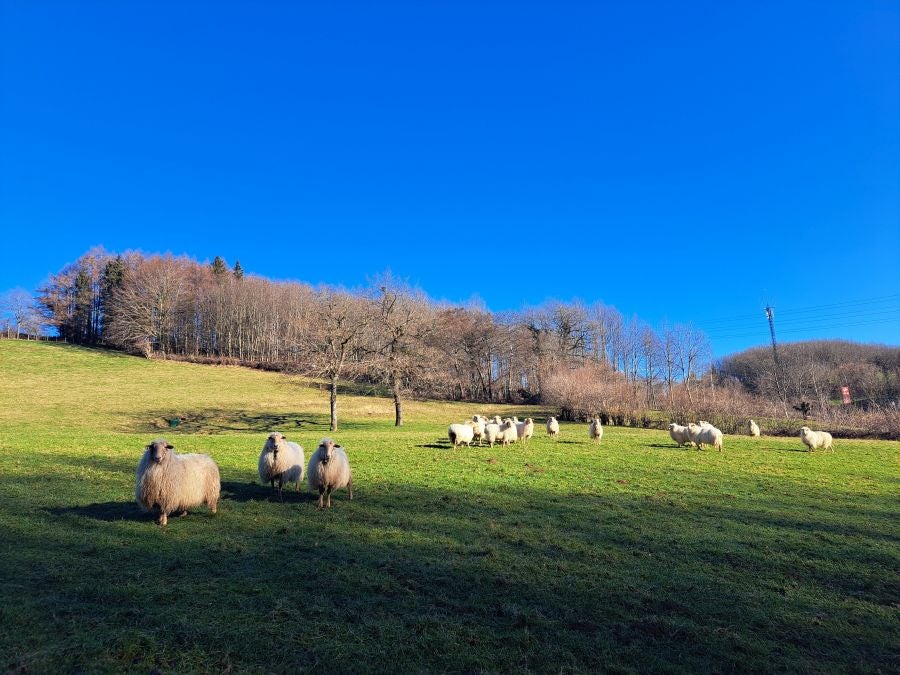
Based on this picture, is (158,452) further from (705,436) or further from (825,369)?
(825,369)

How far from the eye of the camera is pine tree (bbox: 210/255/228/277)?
101 metres

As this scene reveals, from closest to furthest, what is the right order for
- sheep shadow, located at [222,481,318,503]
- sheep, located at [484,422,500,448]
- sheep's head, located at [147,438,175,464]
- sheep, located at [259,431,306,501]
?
sheep's head, located at [147,438,175,464] → sheep shadow, located at [222,481,318,503] → sheep, located at [259,431,306,501] → sheep, located at [484,422,500,448]

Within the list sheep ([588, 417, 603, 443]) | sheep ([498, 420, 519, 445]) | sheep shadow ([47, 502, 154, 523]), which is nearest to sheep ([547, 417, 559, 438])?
sheep ([588, 417, 603, 443])

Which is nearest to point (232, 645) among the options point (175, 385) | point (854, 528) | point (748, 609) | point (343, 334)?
point (748, 609)

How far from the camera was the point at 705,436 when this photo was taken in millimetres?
26828

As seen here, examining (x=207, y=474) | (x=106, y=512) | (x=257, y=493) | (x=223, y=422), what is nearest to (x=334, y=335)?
(x=223, y=422)

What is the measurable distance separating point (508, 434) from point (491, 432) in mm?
1267

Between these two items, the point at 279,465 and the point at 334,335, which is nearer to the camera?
the point at 279,465

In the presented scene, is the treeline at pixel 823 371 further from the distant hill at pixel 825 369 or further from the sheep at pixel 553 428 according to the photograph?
the sheep at pixel 553 428

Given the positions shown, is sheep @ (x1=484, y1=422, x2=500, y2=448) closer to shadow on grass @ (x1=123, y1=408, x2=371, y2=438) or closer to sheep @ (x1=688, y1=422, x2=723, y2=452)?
sheep @ (x1=688, y1=422, x2=723, y2=452)

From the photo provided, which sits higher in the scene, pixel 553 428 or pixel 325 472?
pixel 553 428

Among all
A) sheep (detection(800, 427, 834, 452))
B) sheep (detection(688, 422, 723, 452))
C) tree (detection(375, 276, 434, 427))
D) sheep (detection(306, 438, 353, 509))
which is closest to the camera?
sheep (detection(306, 438, 353, 509))

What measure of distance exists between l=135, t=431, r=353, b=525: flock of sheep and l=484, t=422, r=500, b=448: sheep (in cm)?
1415

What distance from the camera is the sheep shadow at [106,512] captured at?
9392mm
